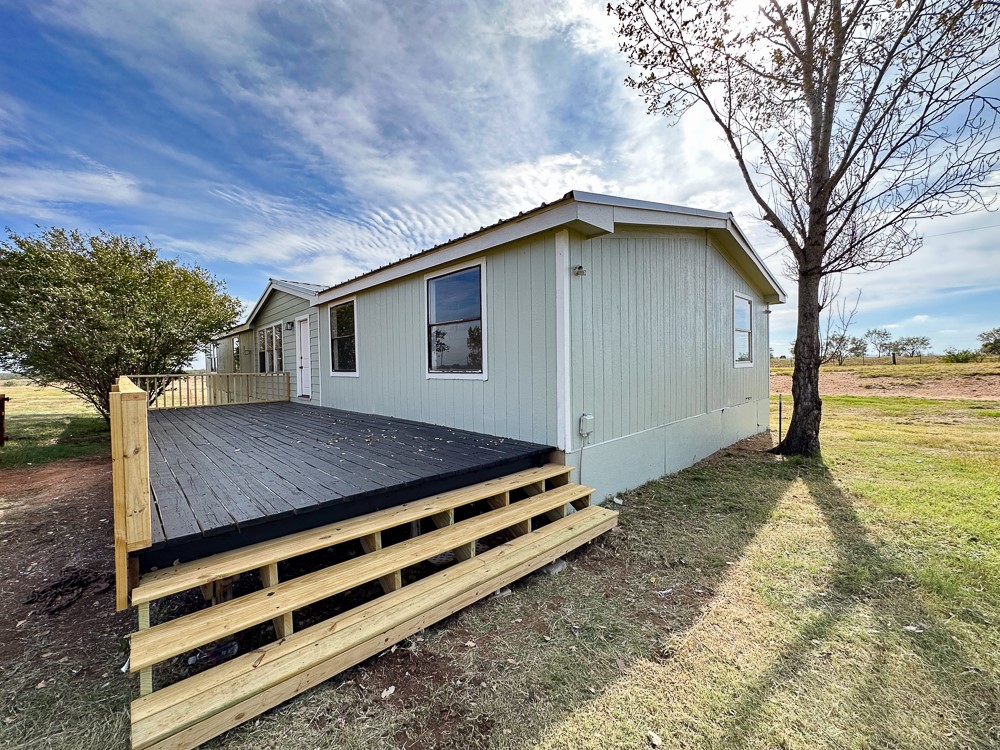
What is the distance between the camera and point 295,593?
6.95 ft

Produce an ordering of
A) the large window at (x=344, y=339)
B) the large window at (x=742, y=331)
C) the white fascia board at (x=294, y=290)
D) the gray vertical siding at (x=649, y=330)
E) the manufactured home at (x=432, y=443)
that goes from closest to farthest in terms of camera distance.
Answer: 1. the manufactured home at (x=432, y=443)
2. the gray vertical siding at (x=649, y=330)
3. the large window at (x=742, y=331)
4. the large window at (x=344, y=339)
5. the white fascia board at (x=294, y=290)

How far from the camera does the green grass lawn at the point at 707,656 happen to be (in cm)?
166

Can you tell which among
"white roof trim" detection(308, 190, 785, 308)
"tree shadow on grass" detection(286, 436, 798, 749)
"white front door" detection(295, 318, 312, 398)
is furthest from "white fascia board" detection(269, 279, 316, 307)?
"tree shadow on grass" detection(286, 436, 798, 749)

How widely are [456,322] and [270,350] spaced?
27.7ft

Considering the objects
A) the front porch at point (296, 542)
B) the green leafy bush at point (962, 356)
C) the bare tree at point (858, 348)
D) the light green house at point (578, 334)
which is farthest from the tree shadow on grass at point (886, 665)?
the bare tree at point (858, 348)

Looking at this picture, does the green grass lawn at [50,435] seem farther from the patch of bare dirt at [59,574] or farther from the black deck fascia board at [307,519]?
the black deck fascia board at [307,519]

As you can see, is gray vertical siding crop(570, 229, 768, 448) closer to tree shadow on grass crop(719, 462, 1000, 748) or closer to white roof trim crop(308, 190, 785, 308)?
white roof trim crop(308, 190, 785, 308)

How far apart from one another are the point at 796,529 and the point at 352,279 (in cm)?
686

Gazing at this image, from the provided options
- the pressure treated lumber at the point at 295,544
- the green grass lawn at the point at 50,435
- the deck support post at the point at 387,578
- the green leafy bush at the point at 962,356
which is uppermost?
the green leafy bush at the point at 962,356

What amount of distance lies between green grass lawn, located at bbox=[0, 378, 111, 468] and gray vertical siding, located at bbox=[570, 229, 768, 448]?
30.2 feet

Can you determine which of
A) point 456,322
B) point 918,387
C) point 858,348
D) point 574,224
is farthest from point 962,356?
point 456,322

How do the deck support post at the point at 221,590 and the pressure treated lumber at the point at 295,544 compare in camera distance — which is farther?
the deck support post at the point at 221,590

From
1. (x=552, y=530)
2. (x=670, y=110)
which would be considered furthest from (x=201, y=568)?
(x=670, y=110)

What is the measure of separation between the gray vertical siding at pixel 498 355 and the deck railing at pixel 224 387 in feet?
17.5
